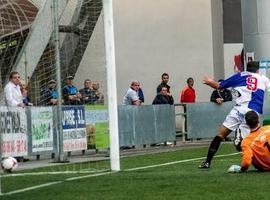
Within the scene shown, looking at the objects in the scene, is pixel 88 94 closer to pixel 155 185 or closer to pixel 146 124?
pixel 146 124

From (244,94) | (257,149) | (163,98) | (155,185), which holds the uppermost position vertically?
(163,98)

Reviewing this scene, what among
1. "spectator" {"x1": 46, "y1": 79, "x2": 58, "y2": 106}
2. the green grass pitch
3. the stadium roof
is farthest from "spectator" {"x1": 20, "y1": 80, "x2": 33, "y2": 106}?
the green grass pitch

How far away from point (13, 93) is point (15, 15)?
153 inches

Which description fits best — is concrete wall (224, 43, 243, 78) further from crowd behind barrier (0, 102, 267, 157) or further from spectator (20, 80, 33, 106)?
spectator (20, 80, 33, 106)

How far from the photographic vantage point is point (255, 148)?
1187 cm

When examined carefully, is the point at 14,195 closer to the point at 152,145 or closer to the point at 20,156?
the point at 20,156

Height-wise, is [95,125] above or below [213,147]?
above

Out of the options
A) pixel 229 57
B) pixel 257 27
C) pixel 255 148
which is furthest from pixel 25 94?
pixel 229 57

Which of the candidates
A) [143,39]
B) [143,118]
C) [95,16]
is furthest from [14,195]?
[143,39]

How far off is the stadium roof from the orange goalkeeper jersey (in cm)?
888

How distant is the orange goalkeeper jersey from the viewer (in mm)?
11789

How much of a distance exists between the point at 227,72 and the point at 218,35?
144 centimetres

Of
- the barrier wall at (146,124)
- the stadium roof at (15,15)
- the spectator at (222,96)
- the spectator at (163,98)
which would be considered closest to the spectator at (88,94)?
the barrier wall at (146,124)

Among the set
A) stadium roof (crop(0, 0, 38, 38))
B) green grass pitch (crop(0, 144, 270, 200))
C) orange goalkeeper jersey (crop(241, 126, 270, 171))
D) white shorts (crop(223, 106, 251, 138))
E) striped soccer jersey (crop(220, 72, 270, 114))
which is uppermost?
stadium roof (crop(0, 0, 38, 38))
